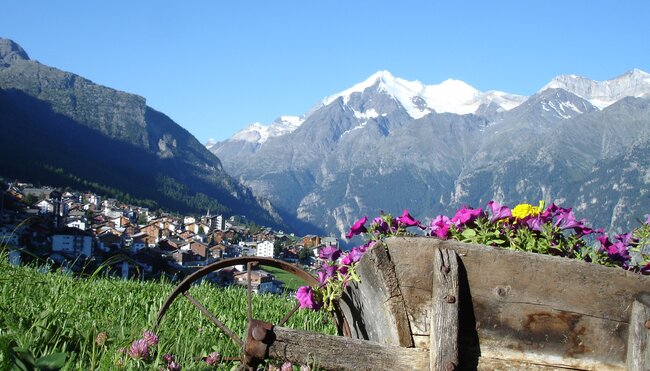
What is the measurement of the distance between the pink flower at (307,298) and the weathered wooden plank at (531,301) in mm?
995

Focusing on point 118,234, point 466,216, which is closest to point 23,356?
point 466,216

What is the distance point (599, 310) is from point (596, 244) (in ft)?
2.13

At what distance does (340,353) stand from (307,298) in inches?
33.0

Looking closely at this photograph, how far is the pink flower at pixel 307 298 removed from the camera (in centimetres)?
349

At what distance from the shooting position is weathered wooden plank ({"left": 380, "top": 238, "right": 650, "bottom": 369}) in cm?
249

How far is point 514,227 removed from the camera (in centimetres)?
309

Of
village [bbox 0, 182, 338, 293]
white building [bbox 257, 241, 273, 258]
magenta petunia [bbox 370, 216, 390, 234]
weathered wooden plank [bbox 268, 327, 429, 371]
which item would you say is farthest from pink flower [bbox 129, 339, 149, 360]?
white building [bbox 257, 241, 273, 258]

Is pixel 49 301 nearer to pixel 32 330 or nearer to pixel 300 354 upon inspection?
pixel 32 330

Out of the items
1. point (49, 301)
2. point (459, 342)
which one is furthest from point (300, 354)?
point (49, 301)

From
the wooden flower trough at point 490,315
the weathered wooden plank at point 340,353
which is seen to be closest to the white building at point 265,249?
→ the weathered wooden plank at point 340,353

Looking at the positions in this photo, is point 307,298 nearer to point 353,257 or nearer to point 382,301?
point 353,257

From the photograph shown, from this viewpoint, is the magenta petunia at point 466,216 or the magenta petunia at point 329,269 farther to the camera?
the magenta petunia at point 329,269

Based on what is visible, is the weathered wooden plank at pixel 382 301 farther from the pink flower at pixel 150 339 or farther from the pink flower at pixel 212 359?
the pink flower at pixel 150 339

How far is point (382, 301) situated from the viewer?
268cm
